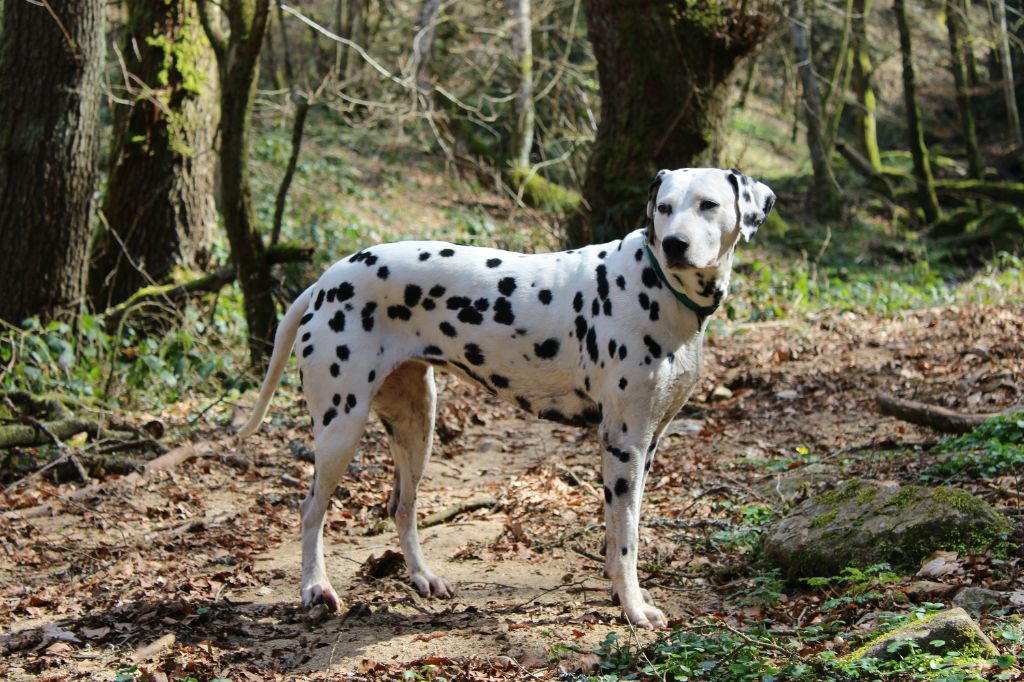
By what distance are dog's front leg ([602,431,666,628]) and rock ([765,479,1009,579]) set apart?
88 cm

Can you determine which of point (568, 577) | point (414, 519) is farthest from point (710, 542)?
point (414, 519)

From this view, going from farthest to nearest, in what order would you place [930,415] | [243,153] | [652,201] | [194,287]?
[194,287]
[243,153]
[930,415]
[652,201]

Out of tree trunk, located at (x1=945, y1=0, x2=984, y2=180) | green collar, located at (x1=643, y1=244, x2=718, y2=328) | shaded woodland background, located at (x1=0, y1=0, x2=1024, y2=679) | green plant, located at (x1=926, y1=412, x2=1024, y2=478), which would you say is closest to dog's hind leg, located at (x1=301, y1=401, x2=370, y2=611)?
shaded woodland background, located at (x1=0, y1=0, x2=1024, y2=679)

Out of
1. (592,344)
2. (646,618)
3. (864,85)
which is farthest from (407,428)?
(864,85)

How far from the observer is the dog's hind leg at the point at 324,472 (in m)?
5.42

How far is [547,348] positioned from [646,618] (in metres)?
1.47

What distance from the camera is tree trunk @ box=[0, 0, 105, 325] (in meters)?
8.70

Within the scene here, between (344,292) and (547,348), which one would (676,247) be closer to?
(547,348)

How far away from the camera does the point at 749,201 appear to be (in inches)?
194

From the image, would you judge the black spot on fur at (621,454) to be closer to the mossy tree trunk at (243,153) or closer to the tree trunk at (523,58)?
the mossy tree trunk at (243,153)

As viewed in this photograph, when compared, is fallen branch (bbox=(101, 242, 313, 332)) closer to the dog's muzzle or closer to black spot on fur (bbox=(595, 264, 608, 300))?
black spot on fur (bbox=(595, 264, 608, 300))

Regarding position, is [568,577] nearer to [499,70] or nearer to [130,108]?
[130,108]

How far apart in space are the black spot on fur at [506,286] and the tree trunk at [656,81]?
423 cm

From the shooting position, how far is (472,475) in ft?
25.4
